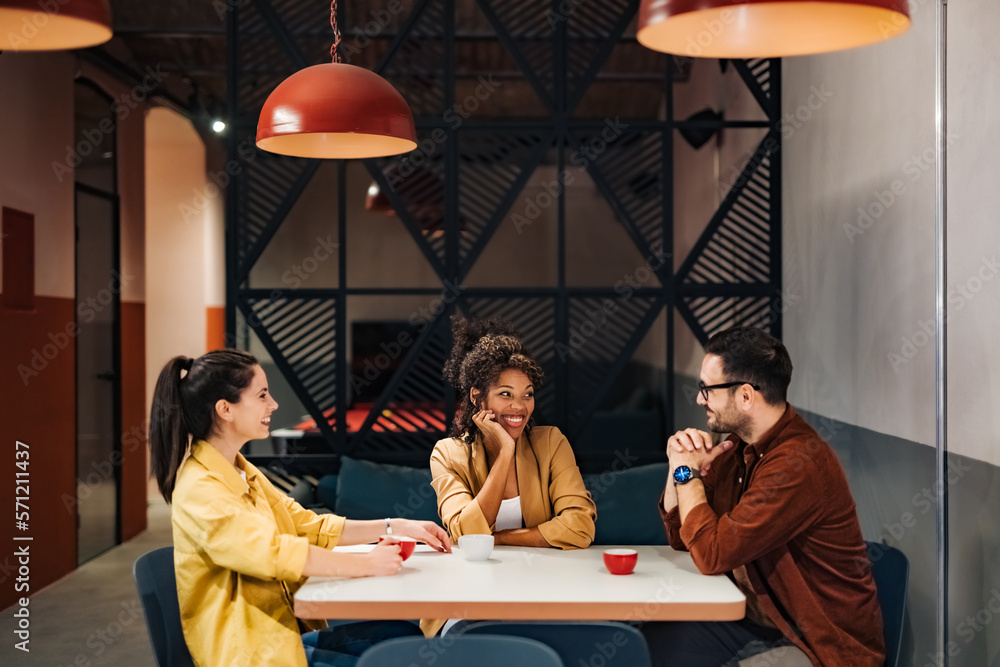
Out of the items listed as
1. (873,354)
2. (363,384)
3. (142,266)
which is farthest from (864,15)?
(363,384)

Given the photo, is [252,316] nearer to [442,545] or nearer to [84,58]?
[442,545]

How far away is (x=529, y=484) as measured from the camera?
3287 mm

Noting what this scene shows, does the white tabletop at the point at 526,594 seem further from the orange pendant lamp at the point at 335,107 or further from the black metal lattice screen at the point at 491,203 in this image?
the black metal lattice screen at the point at 491,203

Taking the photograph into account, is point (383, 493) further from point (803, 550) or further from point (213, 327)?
point (213, 327)

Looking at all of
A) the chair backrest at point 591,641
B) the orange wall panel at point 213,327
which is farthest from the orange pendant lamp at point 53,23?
the orange wall panel at point 213,327

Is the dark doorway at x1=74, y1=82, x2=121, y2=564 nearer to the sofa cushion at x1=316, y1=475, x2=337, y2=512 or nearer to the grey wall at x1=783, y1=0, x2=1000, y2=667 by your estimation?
the sofa cushion at x1=316, y1=475, x2=337, y2=512

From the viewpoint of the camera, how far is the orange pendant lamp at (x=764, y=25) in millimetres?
1760

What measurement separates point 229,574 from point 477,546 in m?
0.68

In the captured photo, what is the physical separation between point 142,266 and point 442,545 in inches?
213

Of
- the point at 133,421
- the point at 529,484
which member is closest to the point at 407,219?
the point at 529,484

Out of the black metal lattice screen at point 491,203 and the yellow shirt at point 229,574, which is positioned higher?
the black metal lattice screen at point 491,203

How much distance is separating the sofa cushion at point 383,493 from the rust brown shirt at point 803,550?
2041 millimetres

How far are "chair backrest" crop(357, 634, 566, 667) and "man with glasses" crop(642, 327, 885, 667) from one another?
0.88 metres

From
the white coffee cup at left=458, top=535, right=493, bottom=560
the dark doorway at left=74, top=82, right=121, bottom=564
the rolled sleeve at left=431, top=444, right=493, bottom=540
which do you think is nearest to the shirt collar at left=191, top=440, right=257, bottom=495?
the white coffee cup at left=458, top=535, right=493, bottom=560
